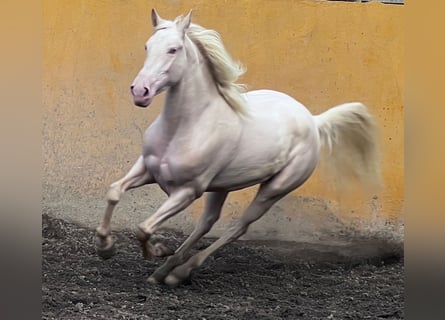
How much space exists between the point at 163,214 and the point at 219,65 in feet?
1.96

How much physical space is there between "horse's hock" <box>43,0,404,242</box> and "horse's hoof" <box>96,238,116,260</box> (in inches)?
15.7

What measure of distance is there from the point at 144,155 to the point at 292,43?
1104 millimetres

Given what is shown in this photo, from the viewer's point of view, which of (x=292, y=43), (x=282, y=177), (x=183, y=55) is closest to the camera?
(x=183, y=55)

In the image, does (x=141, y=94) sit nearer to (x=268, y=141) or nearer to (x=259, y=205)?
(x=268, y=141)

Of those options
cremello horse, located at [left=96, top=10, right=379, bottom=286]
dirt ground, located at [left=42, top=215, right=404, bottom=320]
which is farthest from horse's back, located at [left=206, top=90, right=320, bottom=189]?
dirt ground, located at [left=42, top=215, right=404, bottom=320]

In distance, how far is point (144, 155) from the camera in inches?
114

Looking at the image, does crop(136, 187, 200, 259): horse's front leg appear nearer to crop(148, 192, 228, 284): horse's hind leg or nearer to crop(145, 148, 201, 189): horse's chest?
crop(145, 148, 201, 189): horse's chest

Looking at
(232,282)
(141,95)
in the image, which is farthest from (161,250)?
(141,95)

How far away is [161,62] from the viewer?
2.73m

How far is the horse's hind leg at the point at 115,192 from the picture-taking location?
2.83 meters

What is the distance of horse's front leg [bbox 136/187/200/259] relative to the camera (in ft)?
9.22

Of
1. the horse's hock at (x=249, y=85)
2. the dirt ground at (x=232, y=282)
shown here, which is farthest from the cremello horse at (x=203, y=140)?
the horse's hock at (x=249, y=85)
